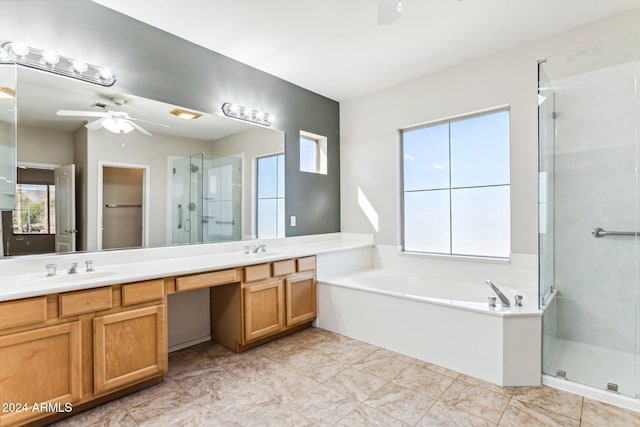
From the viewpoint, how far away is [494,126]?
309cm

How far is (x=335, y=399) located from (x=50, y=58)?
2.79 metres

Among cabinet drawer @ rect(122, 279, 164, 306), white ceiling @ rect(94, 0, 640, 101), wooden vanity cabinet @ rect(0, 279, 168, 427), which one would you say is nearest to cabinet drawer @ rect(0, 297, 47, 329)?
wooden vanity cabinet @ rect(0, 279, 168, 427)

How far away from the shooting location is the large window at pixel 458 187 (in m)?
3.07

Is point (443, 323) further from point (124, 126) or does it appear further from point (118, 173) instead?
point (124, 126)

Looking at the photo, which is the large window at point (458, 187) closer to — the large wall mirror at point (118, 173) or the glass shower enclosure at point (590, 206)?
the glass shower enclosure at point (590, 206)

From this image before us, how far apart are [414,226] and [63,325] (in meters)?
3.24

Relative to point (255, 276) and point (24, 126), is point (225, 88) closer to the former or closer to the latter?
point (24, 126)

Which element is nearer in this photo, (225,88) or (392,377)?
(392,377)

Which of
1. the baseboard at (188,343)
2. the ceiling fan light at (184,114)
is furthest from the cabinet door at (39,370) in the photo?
the ceiling fan light at (184,114)

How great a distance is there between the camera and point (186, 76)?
106 inches

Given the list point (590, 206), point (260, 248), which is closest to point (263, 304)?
point (260, 248)

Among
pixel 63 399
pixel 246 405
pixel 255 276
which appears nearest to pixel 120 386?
pixel 63 399

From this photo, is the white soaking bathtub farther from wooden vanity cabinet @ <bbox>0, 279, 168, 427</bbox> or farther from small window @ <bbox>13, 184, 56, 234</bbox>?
small window @ <bbox>13, 184, 56, 234</bbox>

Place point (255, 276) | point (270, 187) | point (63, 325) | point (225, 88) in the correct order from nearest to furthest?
point (63, 325), point (255, 276), point (225, 88), point (270, 187)
